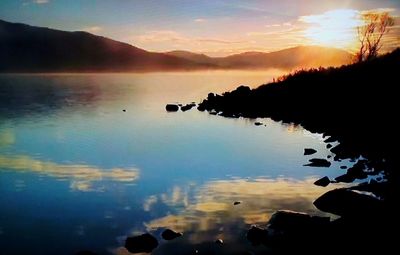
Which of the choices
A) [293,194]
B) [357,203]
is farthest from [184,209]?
[357,203]

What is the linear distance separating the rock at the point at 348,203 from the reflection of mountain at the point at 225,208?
70 cm

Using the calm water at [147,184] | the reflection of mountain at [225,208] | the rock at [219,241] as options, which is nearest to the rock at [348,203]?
the reflection of mountain at [225,208]

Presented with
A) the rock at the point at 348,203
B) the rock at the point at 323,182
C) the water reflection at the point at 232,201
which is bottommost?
the water reflection at the point at 232,201

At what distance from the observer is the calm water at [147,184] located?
17.3 meters

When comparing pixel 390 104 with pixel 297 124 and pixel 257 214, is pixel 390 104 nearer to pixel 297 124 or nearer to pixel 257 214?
pixel 297 124

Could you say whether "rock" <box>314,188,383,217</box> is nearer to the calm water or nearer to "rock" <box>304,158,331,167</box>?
the calm water

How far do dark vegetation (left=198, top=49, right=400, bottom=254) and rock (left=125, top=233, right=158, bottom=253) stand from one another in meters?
3.73

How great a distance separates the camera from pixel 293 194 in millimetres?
22844

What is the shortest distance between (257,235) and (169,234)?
3306mm

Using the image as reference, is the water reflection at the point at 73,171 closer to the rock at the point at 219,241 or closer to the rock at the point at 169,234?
the rock at the point at 169,234

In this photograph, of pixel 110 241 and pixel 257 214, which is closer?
pixel 110 241

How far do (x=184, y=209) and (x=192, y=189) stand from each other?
12.7 ft

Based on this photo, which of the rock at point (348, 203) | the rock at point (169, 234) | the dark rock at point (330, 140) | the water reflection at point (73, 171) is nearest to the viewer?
the rock at point (348, 203)

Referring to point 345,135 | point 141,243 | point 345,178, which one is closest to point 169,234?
point 141,243
